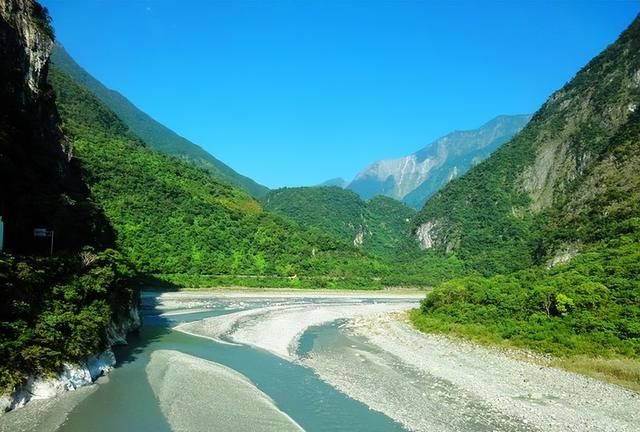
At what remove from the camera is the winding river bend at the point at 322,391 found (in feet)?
56.9

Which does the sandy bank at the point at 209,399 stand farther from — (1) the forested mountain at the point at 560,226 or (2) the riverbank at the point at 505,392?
(1) the forested mountain at the point at 560,226

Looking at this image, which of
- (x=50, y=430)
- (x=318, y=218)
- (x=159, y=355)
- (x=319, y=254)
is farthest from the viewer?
(x=318, y=218)

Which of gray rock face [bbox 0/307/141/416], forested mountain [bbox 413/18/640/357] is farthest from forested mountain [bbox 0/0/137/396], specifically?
forested mountain [bbox 413/18/640/357]

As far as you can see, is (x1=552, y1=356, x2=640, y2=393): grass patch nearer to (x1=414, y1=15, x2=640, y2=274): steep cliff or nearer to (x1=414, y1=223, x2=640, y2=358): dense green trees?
(x1=414, y1=223, x2=640, y2=358): dense green trees

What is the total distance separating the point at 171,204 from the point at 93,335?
7245 centimetres

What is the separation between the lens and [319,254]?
102 metres

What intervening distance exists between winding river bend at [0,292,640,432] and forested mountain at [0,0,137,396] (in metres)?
2.01

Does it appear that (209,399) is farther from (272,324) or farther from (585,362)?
(272,324)

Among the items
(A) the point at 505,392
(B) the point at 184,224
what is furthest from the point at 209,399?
(B) the point at 184,224

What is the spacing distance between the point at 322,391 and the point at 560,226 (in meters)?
54.6

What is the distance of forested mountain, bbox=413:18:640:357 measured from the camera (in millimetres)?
30797

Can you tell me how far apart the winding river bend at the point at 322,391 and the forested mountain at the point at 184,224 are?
42851 millimetres

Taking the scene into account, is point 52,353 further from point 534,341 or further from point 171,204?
point 171,204

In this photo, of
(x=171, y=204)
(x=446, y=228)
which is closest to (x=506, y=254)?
(x=446, y=228)
